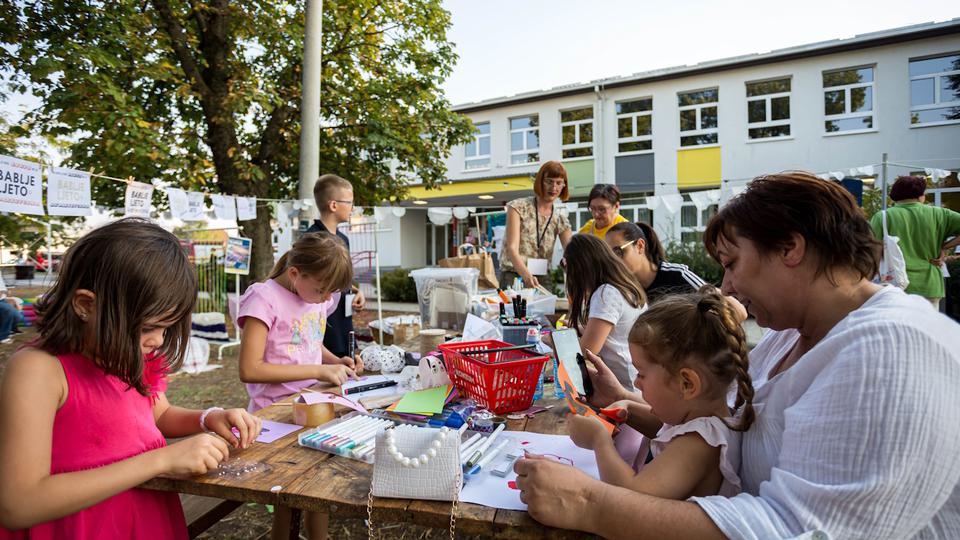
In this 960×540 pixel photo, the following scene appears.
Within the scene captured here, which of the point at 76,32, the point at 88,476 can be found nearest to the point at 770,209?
the point at 88,476

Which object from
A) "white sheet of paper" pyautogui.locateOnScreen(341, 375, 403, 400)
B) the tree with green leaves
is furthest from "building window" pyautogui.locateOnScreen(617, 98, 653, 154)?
"white sheet of paper" pyautogui.locateOnScreen(341, 375, 403, 400)

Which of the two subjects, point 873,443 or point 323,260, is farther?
point 323,260

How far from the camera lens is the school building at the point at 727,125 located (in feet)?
44.9

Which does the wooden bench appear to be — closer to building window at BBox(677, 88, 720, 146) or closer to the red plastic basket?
the red plastic basket

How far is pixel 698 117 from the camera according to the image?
52.9 feet

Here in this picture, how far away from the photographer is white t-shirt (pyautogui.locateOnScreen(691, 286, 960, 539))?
829 millimetres

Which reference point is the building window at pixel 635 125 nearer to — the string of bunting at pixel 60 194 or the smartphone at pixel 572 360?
the string of bunting at pixel 60 194

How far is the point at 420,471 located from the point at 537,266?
11.0 ft

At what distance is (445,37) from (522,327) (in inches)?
349

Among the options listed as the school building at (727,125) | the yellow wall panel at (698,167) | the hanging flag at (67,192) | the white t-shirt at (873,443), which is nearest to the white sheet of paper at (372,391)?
the white t-shirt at (873,443)

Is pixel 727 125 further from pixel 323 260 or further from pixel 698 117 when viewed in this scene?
pixel 323 260

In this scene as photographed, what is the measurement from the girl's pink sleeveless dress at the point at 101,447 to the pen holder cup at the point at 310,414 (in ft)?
1.31

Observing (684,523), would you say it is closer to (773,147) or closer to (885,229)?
(885,229)

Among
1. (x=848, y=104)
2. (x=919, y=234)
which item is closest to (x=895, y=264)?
(x=919, y=234)
